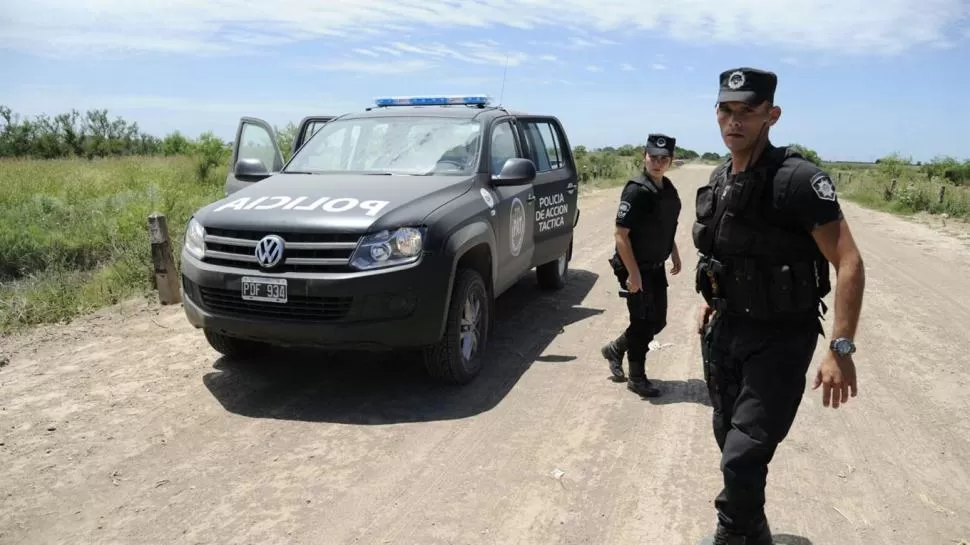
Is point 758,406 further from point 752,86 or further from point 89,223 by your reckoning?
point 89,223

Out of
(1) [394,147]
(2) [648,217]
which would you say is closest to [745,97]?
(2) [648,217]

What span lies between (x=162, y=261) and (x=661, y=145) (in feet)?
15.6

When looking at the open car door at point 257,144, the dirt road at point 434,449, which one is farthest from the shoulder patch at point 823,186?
the open car door at point 257,144

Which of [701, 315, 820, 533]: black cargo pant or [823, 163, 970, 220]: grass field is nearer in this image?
[701, 315, 820, 533]: black cargo pant

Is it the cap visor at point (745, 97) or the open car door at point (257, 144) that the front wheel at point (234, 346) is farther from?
the cap visor at point (745, 97)

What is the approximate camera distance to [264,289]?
4.29 metres

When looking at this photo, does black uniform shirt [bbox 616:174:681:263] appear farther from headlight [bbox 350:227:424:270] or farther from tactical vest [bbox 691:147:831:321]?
tactical vest [bbox 691:147:831:321]

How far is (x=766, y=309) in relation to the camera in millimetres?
2588

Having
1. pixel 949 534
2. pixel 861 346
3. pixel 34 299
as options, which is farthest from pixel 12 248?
pixel 949 534

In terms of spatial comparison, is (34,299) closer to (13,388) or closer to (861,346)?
(13,388)

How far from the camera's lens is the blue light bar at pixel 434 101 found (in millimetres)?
6520

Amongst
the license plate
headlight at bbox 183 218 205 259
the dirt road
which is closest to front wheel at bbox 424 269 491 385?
the dirt road

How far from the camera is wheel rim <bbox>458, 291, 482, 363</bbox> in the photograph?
15.8 ft

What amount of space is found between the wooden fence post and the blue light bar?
2340 millimetres
